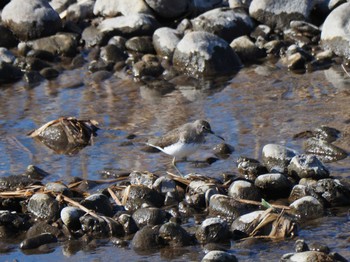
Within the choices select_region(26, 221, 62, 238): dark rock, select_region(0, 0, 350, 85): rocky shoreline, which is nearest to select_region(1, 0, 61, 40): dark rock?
select_region(0, 0, 350, 85): rocky shoreline

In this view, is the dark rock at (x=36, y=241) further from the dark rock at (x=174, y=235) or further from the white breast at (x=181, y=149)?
the white breast at (x=181, y=149)

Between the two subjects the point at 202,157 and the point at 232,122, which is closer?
the point at 202,157

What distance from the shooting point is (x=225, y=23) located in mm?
14469

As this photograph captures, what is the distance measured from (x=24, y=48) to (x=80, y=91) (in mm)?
2413

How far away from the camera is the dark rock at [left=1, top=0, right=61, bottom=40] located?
15.2 metres

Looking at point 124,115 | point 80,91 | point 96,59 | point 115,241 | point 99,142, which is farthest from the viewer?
point 96,59

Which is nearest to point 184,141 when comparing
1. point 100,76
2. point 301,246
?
point 301,246

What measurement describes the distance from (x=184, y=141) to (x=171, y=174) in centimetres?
39

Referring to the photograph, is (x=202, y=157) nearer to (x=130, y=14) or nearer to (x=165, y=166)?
(x=165, y=166)

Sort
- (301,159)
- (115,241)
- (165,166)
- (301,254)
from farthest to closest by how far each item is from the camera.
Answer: (165,166) → (301,159) → (115,241) → (301,254)

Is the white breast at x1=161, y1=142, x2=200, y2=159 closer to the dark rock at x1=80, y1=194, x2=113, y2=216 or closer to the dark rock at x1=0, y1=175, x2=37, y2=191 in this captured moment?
the dark rock at x1=80, y1=194, x2=113, y2=216

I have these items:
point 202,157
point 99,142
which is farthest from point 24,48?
point 202,157

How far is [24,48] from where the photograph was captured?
14.8 m

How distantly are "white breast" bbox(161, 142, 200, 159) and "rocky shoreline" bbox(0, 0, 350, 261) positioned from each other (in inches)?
13.1
